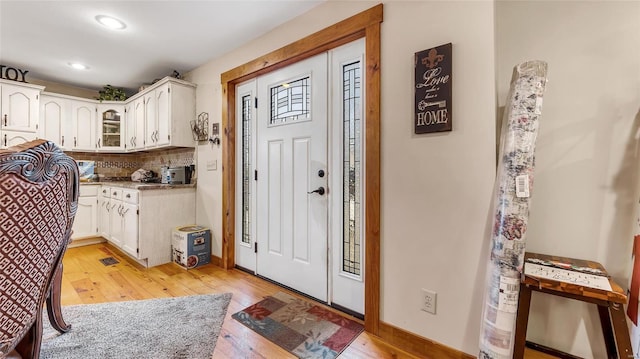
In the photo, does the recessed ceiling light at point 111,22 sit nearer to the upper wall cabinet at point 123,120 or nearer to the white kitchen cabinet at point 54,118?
the upper wall cabinet at point 123,120

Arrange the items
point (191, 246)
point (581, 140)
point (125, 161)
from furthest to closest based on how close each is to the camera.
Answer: point (125, 161) < point (191, 246) < point (581, 140)

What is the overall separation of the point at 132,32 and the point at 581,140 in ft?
11.2

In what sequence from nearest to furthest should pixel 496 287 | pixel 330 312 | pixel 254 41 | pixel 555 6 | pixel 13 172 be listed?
pixel 13 172 → pixel 496 287 → pixel 555 6 → pixel 330 312 → pixel 254 41

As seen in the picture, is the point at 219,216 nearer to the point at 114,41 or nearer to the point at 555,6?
the point at 114,41

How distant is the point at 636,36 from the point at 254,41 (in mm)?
2567

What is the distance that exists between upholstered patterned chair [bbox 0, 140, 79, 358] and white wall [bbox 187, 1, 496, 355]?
1523mm

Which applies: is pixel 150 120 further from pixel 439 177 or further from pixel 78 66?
pixel 439 177

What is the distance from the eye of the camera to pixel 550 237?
4.83ft

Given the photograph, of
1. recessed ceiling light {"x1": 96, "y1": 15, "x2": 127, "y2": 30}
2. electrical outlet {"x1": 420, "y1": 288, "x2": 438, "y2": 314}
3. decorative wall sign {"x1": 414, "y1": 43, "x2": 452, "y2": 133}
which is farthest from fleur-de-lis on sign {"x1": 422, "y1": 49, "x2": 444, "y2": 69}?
recessed ceiling light {"x1": 96, "y1": 15, "x2": 127, "y2": 30}

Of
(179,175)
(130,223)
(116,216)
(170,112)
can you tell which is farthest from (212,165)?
(116,216)

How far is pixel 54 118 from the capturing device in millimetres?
3648

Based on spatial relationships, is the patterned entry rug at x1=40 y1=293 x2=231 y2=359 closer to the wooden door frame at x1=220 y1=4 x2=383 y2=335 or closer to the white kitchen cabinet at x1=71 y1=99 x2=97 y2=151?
the wooden door frame at x1=220 y1=4 x2=383 y2=335

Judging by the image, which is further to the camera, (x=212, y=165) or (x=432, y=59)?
(x=212, y=165)

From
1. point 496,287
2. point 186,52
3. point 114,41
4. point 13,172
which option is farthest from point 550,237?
point 114,41
